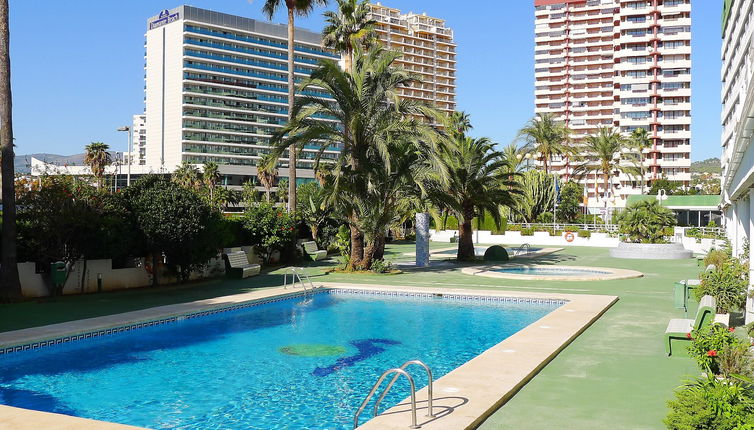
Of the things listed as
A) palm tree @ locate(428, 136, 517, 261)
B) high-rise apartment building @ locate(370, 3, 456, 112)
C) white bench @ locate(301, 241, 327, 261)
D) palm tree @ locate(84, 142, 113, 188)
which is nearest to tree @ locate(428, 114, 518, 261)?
palm tree @ locate(428, 136, 517, 261)

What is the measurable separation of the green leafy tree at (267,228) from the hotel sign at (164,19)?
345ft

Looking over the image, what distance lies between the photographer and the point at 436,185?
25.7 metres

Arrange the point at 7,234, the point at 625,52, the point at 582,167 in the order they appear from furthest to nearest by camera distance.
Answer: the point at 625,52, the point at 582,167, the point at 7,234

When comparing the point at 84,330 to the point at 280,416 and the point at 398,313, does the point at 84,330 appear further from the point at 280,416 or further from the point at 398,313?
the point at 398,313

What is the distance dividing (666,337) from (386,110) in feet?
48.8

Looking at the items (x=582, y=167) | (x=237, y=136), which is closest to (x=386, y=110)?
(x=582, y=167)

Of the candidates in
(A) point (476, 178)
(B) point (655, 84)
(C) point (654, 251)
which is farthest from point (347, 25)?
(B) point (655, 84)

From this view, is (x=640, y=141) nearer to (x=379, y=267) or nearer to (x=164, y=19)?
(x=379, y=267)

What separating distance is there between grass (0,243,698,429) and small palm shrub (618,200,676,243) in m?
7.27

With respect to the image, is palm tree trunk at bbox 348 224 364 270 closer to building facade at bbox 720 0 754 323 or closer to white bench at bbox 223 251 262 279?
white bench at bbox 223 251 262 279

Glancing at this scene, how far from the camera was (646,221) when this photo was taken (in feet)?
107

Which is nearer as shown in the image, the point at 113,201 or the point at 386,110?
the point at 113,201

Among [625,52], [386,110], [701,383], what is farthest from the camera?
[625,52]

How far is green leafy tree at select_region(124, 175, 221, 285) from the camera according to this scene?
1867 cm
